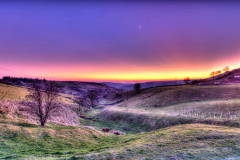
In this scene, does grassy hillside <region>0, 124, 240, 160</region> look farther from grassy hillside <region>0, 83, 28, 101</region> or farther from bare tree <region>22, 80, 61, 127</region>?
grassy hillside <region>0, 83, 28, 101</region>

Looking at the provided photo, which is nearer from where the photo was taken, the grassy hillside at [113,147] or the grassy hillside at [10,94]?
the grassy hillside at [113,147]

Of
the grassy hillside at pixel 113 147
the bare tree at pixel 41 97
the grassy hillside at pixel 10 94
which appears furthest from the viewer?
the grassy hillside at pixel 10 94

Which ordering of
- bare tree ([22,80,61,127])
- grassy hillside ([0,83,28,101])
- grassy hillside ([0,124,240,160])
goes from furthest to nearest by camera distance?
grassy hillside ([0,83,28,101])
bare tree ([22,80,61,127])
grassy hillside ([0,124,240,160])

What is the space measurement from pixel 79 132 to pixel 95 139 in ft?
11.3

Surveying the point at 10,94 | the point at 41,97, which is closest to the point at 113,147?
the point at 41,97

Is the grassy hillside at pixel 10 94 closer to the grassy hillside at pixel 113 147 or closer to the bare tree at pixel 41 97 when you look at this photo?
the bare tree at pixel 41 97

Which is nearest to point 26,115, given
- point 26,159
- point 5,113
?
point 5,113

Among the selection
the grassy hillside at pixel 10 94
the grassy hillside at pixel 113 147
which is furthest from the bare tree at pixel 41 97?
the grassy hillside at pixel 10 94

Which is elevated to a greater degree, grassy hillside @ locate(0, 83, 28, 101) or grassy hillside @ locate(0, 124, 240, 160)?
grassy hillside @ locate(0, 83, 28, 101)

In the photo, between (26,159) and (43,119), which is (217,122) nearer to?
(26,159)

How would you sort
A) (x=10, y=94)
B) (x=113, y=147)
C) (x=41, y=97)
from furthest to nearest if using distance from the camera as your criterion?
1. (x=10, y=94)
2. (x=41, y=97)
3. (x=113, y=147)

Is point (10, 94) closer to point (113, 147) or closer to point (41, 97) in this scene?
point (41, 97)

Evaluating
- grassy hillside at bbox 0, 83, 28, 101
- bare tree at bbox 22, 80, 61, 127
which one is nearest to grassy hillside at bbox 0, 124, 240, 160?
bare tree at bbox 22, 80, 61, 127

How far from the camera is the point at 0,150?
15.3m
